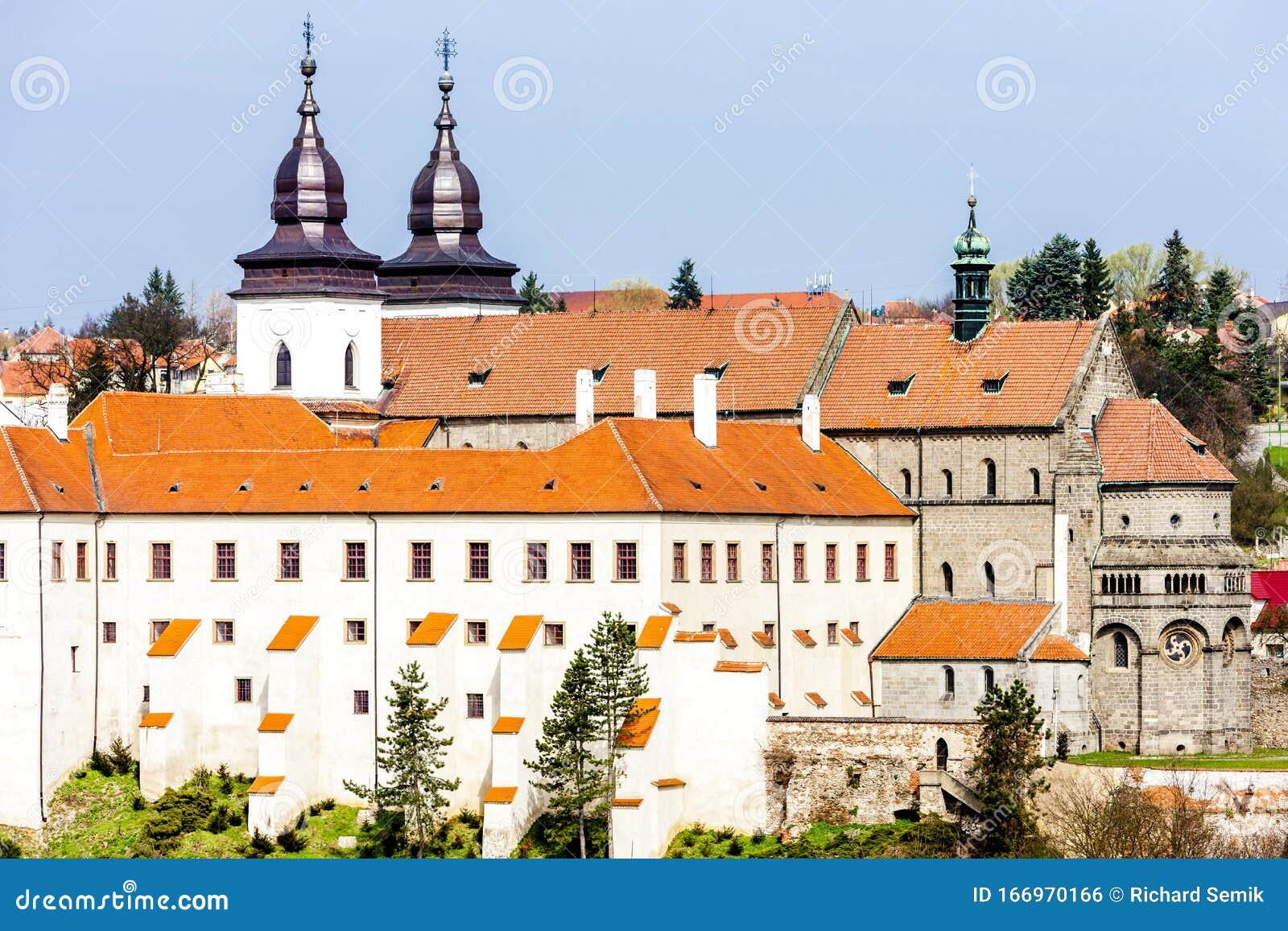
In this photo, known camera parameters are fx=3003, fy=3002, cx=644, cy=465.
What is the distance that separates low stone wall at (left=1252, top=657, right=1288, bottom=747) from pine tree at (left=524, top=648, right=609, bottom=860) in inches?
849

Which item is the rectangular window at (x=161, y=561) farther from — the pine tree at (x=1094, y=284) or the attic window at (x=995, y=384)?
the pine tree at (x=1094, y=284)

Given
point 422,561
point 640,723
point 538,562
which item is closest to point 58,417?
point 422,561

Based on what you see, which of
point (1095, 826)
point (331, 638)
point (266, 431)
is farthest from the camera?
point (266, 431)

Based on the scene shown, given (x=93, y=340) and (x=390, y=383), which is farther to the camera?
(x=93, y=340)

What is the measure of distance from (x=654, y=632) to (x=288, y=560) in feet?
35.5

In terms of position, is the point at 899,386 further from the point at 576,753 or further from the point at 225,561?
the point at 225,561

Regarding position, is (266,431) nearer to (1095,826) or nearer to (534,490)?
(534,490)

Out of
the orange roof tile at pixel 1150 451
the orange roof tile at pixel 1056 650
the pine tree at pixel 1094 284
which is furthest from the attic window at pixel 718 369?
the pine tree at pixel 1094 284

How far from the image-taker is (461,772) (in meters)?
75.7

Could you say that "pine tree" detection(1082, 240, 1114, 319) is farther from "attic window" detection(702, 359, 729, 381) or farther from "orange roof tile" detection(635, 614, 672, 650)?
"orange roof tile" detection(635, 614, 672, 650)

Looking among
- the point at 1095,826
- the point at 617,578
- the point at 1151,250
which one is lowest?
the point at 1095,826

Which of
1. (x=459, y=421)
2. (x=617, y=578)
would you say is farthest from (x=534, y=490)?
(x=459, y=421)

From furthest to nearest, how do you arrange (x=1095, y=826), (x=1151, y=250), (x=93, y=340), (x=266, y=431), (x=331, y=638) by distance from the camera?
(x=1151, y=250) < (x=93, y=340) < (x=266, y=431) < (x=331, y=638) < (x=1095, y=826)

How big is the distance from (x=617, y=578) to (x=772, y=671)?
5.47 meters
